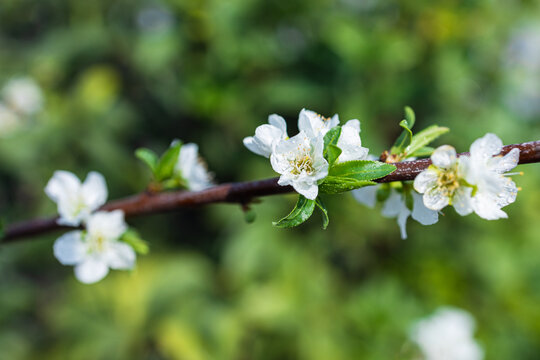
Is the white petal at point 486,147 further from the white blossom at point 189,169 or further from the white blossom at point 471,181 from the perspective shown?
the white blossom at point 189,169

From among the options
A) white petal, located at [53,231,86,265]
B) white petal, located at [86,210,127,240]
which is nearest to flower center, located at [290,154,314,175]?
white petal, located at [86,210,127,240]

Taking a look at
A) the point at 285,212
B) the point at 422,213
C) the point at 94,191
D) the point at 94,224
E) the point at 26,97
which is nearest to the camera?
the point at 422,213

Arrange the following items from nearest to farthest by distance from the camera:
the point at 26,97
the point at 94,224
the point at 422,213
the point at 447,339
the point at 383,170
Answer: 1. the point at 383,170
2. the point at 422,213
3. the point at 94,224
4. the point at 447,339
5. the point at 26,97

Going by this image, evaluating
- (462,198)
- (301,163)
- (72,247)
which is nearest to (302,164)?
(301,163)

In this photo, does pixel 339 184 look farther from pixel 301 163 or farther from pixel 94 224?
pixel 94 224

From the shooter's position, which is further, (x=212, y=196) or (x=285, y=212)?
(x=285, y=212)

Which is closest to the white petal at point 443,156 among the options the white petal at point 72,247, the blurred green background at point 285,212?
the white petal at point 72,247

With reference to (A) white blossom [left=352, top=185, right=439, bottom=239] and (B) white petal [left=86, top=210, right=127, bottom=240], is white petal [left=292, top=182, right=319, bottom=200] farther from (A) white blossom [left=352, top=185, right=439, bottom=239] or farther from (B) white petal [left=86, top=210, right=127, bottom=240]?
(B) white petal [left=86, top=210, right=127, bottom=240]
